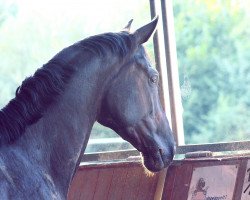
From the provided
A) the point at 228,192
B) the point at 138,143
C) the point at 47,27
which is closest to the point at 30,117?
the point at 138,143

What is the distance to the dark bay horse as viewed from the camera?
9.80 ft

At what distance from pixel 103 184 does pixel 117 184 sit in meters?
0.12

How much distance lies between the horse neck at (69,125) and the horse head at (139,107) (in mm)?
83

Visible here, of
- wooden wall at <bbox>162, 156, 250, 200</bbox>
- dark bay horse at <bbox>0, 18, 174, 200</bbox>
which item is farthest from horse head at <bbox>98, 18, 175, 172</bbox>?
wooden wall at <bbox>162, 156, 250, 200</bbox>

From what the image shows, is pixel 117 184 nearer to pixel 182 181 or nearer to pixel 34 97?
pixel 182 181

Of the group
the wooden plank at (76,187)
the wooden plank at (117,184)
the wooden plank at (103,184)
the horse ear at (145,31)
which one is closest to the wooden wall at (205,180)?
the wooden plank at (117,184)

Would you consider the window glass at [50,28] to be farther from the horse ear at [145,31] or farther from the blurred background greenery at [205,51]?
the horse ear at [145,31]

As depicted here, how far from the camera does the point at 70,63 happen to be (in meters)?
3.22

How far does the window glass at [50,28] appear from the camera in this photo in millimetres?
5977

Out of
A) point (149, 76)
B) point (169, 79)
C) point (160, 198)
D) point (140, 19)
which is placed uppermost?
point (149, 76)

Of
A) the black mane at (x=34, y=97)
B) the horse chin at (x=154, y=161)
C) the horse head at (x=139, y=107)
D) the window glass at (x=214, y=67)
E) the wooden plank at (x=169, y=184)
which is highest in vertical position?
the black mane at (x=34, y=97)

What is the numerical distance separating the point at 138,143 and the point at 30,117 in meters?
0.72

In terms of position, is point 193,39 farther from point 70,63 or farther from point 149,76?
point 70,63

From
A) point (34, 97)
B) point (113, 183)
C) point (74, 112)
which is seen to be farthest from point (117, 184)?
point (34, 97)
